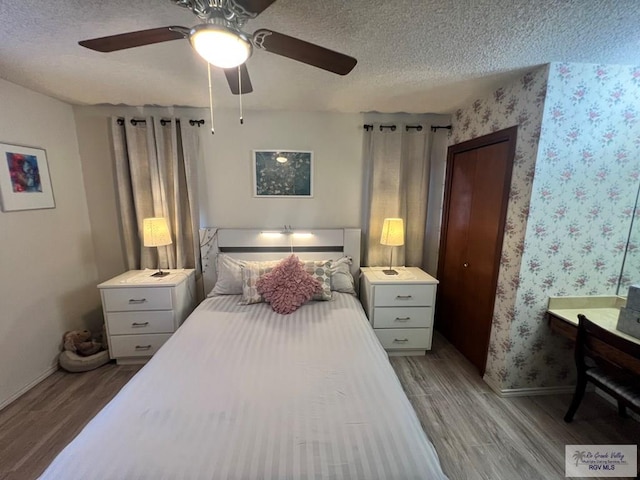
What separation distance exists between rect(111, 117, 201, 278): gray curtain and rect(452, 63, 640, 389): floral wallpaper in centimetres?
280

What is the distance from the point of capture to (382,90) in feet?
6.93

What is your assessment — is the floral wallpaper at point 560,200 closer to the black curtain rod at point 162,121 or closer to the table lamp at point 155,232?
the black curtain rod at point 162,121

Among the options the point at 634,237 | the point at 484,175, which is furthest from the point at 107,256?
the point at 634,237

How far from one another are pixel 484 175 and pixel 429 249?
106 centimetres

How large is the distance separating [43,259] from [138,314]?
88 cm

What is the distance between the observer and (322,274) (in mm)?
2416

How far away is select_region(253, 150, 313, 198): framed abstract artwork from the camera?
8.96 feet

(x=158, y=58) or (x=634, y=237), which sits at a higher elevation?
(x=158, y=58)

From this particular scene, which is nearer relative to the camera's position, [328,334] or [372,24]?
[372,24]

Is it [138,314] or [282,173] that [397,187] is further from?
[138,314]

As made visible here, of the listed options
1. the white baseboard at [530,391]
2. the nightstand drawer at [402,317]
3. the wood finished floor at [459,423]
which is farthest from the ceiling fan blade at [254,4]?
the white baseboard at [530,391]

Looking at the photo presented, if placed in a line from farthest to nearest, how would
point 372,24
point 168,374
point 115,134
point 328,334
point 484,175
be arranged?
point 115,134 → point 484,175 → point 328,334 → point 168,374 → point 372,24

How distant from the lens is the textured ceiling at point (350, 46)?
1191mm

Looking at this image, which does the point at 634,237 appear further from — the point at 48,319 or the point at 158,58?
the point at 48,319
